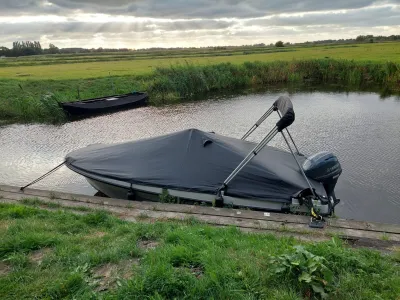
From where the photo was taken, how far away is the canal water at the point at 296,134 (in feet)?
35.3

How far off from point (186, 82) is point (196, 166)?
2641 cm

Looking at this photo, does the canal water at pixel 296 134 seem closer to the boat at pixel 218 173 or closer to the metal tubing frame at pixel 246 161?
the boat at pixel 218 173

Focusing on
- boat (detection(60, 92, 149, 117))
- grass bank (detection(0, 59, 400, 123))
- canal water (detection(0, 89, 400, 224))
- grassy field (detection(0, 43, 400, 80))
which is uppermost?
grassy field (detection(0, 43, 400, 80))

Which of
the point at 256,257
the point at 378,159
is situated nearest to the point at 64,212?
the point at 256,257

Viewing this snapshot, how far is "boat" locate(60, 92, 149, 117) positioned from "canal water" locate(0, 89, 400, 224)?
1022mm

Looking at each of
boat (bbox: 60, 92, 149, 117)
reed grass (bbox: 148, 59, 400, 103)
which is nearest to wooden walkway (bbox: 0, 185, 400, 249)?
boat (bbox: 60, 92, 149, 117)

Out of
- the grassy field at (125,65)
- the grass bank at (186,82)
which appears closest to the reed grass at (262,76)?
the grass bank at (186,82)

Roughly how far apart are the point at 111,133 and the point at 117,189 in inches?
477

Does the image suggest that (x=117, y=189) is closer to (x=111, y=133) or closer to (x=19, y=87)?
(x=111, y=133)

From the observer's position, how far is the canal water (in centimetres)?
1077

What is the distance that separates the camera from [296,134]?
17766mm

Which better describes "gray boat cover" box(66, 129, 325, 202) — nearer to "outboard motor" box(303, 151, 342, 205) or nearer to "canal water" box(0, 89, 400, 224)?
"outboard motor" box(303, 151, 342, 205)

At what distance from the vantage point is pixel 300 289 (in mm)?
3951

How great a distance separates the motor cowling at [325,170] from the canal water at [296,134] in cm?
173
